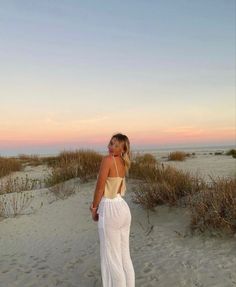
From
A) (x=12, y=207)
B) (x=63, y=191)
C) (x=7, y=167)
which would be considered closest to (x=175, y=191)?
(x=63, y=191)

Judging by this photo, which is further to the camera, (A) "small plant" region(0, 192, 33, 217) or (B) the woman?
(A) "small plant" region(0, 192, 33, 217)

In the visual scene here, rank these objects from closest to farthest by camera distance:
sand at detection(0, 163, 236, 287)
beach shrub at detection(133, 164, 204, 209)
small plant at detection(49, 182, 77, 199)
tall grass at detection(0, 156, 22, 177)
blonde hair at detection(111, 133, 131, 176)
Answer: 1. blonde hair at detection(111, 133, 131, 176)
2. sand at detection(0, 163, 236, 287)
3. beach shrub at detection(133, 164, 204, 209)
4. small plant at detection(49, 182, 77, 199)
5. tall grass at detection(0, 156, 22, 177)

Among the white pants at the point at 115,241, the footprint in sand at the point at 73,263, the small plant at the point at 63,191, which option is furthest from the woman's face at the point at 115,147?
the small plant at the point at 63,191

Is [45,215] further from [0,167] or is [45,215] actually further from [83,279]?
[0,167]

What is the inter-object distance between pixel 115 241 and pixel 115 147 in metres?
1.00

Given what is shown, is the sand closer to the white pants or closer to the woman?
the white pants

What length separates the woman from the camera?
4500mm

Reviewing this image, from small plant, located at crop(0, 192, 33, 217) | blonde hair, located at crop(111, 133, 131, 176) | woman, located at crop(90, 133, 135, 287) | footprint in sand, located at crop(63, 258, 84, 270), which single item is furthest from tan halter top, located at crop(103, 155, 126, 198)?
small plant, located at crop(0, 192, 33, 217)

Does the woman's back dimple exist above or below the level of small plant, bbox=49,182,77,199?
above

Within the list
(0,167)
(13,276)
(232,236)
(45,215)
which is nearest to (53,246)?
(13,276)

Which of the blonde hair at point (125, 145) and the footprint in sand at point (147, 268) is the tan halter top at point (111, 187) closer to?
the blonde hair at point (125, 145)

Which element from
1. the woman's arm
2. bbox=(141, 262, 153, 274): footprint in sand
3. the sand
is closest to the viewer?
the woman's arm

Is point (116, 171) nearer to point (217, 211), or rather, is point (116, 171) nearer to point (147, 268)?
point (147, 268)

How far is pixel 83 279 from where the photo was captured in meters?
6.05
